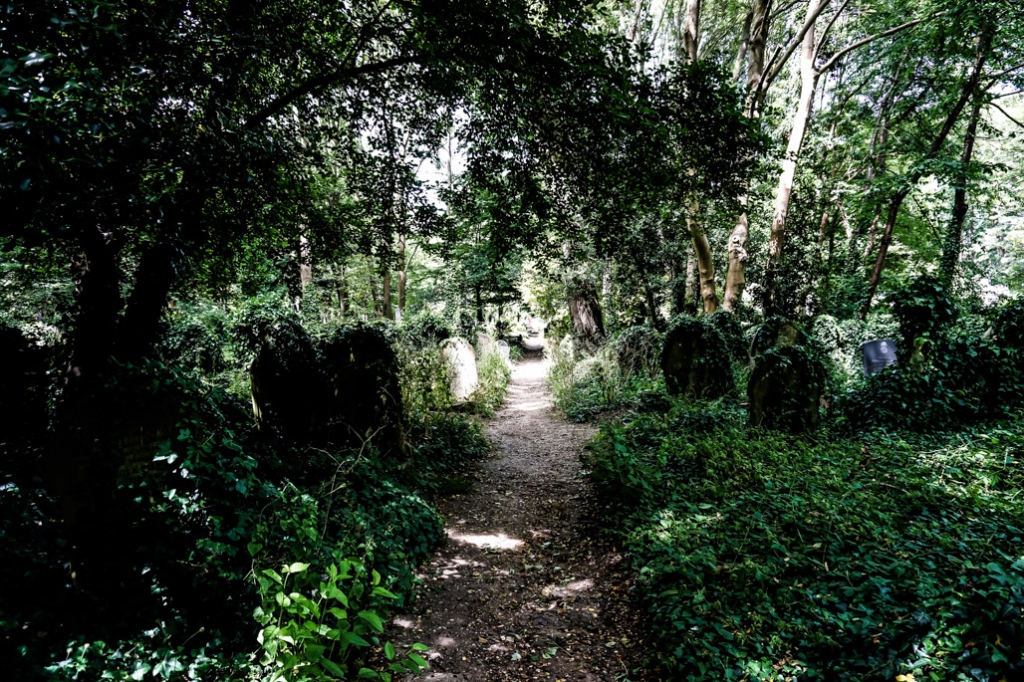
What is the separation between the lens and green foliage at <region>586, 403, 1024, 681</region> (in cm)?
244

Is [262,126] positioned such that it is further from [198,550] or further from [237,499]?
[198,550]

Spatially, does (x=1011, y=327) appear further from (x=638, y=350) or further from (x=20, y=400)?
(x=20, y=400)

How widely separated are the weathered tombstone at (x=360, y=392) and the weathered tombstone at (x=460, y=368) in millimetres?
4225

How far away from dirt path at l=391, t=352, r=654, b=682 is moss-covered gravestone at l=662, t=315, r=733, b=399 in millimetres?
3369

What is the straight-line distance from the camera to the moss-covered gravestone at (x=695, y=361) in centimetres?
854

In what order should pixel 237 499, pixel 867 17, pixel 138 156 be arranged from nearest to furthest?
pixel 138 156, pixel 237 499, pixel 867 17

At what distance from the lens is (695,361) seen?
8.70 metres

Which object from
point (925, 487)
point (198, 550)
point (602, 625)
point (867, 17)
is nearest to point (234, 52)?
point (198, 550)

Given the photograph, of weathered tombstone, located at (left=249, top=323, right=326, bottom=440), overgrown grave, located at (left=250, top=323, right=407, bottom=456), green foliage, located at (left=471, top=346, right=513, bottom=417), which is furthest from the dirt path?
green foliage, located at (left=471, top=346, right=513, bottom=417)

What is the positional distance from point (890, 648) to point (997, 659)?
0.44 metres

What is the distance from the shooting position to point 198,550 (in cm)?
286

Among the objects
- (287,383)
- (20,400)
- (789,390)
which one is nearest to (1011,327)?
(789,390)

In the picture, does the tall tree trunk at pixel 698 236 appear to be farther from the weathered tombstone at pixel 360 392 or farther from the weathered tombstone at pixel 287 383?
the weathered tombstone at pixel 287 383

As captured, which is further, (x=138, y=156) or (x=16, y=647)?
(x=138, y=156)
